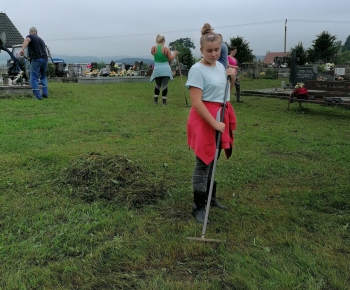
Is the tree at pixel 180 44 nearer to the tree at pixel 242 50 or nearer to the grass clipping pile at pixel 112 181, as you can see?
the tree at pixel 242 50

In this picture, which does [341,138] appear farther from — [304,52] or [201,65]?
[304,52]

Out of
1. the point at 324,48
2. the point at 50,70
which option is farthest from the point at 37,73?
the point at 324,48

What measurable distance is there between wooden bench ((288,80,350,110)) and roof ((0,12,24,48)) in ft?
87.1

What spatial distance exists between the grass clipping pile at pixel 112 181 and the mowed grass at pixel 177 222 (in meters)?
0.10

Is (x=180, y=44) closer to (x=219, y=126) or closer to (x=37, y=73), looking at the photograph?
(x=37, y=73)

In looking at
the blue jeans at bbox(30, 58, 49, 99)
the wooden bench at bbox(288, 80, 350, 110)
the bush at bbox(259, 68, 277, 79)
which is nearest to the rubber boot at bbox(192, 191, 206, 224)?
the wooden bench at bbox(288, 80, 350, 110)

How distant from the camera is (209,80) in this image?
10.9 ft

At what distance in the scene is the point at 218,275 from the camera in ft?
8.68

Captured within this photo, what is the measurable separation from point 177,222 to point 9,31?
33140 millimetres

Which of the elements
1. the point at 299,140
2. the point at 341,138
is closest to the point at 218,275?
the point at 299,140

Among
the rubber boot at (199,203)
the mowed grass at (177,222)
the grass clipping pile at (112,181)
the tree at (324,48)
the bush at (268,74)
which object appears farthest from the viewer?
the tree at (324,48)

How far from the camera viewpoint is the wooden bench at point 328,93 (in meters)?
9.98

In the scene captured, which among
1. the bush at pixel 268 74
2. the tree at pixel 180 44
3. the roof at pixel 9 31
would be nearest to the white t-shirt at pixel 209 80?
the bush at pixel 268 74

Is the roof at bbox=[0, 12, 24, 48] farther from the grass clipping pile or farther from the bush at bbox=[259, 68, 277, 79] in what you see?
the grass clipping pile
